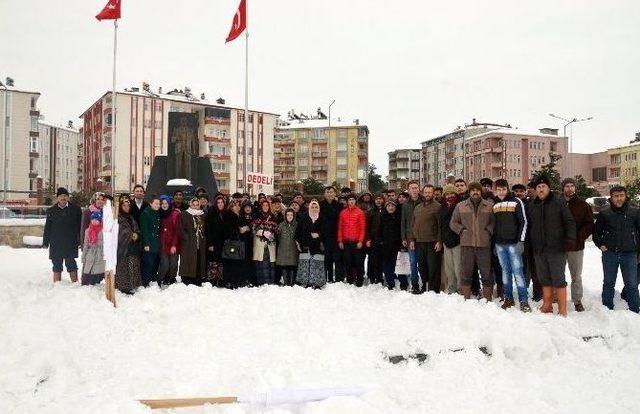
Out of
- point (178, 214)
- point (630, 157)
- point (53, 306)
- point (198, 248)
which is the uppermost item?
point (630, 157)

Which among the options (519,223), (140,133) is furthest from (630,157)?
(519,223)

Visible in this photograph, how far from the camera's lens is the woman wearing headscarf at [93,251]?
909cm

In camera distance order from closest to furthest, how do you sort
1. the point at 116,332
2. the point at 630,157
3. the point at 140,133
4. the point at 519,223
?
the point at 116,332
the point at 519,223
the point at 140,133
the point at 630,157

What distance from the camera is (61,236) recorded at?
987 cm

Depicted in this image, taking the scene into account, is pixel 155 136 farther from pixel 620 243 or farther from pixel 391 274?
pixel 620 243

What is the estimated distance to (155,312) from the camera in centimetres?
748

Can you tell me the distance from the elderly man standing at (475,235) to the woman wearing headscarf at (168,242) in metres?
4.59

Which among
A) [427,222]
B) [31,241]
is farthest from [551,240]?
[31,241]

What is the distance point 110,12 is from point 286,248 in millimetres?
16326

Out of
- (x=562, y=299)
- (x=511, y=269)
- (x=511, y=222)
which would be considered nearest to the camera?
(x=562, y=299)

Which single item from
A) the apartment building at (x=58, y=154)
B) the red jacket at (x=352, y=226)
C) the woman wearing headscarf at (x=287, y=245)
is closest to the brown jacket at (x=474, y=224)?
the red jacket at (x=352, y=226)

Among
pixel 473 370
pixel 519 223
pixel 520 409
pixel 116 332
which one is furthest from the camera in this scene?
pixel 519 223

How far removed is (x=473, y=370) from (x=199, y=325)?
132 inches

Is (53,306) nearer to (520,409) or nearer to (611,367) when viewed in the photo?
(520,409)
